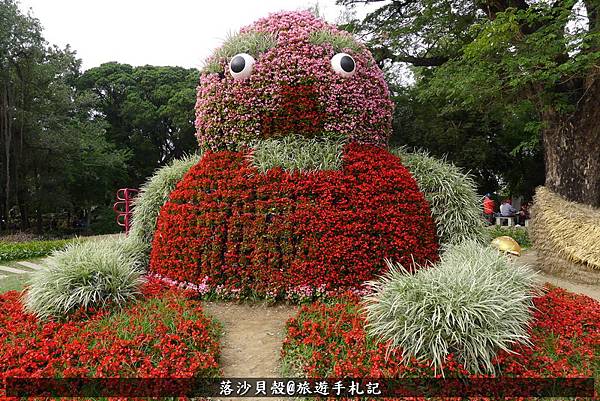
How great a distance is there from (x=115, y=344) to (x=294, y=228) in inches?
76.8

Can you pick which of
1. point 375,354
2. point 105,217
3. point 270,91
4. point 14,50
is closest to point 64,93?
point 14,50

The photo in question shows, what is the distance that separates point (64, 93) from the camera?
53.6ft

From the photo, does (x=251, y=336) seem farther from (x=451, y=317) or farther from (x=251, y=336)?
(x=451, y=317)

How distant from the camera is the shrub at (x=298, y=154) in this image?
4.70 meters

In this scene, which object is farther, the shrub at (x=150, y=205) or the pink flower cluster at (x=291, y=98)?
the shrub at (x=150, y=205)

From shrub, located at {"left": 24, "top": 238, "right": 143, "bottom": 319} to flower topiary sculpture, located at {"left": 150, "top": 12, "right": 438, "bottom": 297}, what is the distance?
0.62 meters

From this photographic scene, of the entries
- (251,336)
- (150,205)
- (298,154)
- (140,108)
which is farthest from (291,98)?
(140,108)

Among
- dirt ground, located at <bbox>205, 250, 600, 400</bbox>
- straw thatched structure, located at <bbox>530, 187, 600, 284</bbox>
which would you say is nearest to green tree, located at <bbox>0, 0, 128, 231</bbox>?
dirt ground, located at <bbox>205, 250, 600, 400</bbox>

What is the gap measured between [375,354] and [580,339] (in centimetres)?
188

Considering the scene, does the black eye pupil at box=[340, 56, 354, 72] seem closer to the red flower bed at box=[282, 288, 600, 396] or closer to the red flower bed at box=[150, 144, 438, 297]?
the red flower bed at box=[150, 144, 438, 297]

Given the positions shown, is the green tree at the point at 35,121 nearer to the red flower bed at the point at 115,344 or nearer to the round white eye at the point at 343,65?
the red flower bed at the point at 115,344

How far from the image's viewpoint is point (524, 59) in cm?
714

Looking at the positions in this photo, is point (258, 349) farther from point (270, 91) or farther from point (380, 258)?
point (270, 91)

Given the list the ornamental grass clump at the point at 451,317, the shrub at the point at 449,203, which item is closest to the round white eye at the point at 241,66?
the shrub at the point at 449,203
